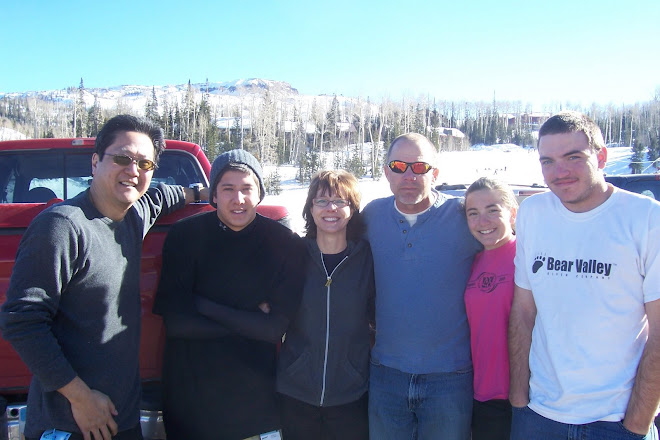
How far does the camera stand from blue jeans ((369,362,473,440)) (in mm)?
2404

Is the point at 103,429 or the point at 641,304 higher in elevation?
the point at 641,304

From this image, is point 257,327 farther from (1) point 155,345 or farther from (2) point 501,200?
(2) point 501,200

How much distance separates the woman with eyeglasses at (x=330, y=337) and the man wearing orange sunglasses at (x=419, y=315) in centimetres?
10

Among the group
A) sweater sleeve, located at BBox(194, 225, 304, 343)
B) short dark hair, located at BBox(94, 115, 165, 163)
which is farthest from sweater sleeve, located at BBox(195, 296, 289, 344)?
short dark hair, located at BBox(94, 115, 165, 163)

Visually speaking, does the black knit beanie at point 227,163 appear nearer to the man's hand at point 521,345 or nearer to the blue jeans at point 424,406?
the blue jeans at point 424,406

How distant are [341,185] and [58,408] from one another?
5.56 feet

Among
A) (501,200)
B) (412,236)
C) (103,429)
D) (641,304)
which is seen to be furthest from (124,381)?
(641,304)

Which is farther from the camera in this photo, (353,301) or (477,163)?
(477,163)

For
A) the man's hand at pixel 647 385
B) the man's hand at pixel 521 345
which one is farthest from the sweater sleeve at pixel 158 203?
the man's hand at pixel 647 385

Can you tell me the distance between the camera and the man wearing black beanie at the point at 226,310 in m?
2.30

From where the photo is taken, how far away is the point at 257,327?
2316mm

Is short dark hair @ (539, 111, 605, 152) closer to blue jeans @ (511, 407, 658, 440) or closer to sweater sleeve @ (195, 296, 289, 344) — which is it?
blue jeans @ (511, 407, 658, 440)

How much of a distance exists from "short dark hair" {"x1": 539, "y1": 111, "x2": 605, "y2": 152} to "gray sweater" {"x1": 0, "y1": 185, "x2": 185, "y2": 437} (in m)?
2.06

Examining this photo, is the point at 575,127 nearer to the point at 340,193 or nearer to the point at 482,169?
the point at 340,193
